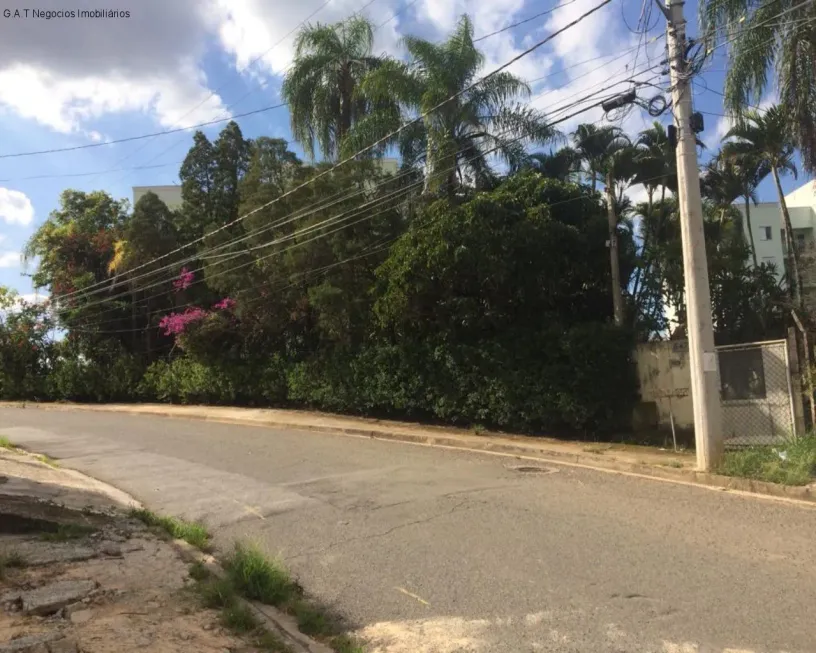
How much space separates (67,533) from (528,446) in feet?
28.6

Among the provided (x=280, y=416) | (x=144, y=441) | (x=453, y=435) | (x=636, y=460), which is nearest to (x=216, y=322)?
(x=280, y=416)

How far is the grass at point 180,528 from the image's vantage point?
6.87 meters

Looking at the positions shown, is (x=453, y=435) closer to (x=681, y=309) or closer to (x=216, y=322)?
(x=681, y=309)

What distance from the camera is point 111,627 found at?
13.9 ft

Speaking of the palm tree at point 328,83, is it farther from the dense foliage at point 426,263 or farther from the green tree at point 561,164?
the green tree at point 561,164

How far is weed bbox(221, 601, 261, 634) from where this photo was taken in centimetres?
445

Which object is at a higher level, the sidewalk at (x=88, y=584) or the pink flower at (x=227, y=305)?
the pink flower at (x=227, y=305)

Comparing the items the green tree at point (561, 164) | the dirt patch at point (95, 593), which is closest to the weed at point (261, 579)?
the dirt patch at point (95, 593)

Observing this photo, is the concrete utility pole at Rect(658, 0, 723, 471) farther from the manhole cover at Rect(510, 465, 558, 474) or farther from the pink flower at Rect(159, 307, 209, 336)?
the pink flower at Rect(159, 307, 209, 336)

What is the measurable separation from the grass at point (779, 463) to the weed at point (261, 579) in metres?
6.39

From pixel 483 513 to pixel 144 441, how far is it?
1074cm

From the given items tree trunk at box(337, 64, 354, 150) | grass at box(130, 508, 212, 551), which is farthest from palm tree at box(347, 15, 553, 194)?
grass at box(130, 508, 212, 551)

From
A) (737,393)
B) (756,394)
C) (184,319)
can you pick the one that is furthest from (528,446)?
(184,319)

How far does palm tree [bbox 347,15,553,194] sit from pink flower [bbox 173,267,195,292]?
1137 cm
